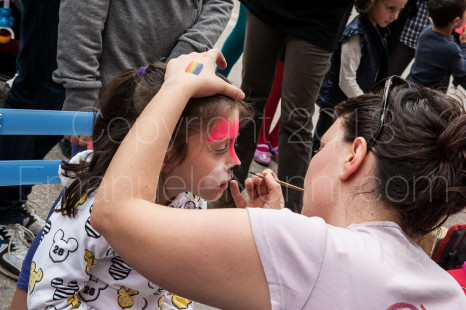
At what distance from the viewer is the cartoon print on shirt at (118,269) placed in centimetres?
136

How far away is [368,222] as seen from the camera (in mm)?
1065

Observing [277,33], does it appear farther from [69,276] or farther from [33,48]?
[69,276]

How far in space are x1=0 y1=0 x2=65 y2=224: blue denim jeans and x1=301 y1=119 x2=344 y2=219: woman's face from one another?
52.3 inches

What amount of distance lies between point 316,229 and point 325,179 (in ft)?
0.83

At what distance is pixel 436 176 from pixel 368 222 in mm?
165

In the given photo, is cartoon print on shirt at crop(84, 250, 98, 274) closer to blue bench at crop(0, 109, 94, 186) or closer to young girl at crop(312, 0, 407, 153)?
blue bench at crop(0, 109, 94, 186)

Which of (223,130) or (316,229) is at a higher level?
(316,229)

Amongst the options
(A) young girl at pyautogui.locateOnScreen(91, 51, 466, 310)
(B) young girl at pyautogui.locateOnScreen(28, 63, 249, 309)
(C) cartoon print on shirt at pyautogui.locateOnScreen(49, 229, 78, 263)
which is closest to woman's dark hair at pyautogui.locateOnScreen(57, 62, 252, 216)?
(B) young girl at pyautogui.locateOnScreen(28, 63, 249, 309)

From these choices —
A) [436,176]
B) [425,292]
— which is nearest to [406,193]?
[436,176]

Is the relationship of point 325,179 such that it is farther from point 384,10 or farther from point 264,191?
point 384,10

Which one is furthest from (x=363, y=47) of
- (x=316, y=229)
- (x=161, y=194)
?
(x=316, y=229)

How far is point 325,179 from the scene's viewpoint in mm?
1182

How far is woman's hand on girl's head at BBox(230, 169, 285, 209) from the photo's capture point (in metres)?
1.53

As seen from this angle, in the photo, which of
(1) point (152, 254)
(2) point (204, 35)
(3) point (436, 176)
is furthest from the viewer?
(2) point (204, 35)
